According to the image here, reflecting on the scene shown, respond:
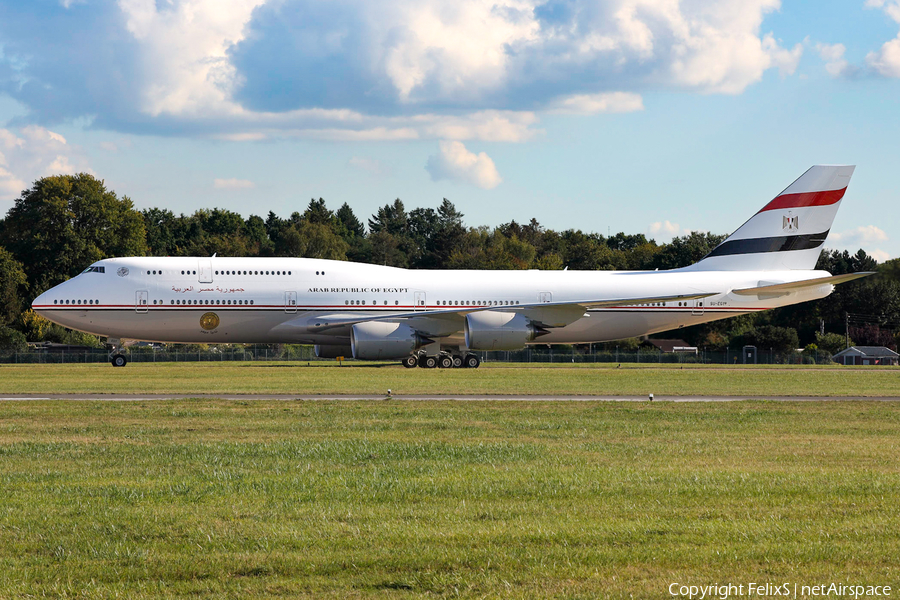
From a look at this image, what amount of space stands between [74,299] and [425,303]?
50.7ft

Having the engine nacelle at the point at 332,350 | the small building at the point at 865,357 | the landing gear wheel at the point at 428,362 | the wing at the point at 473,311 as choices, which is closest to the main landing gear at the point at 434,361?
the landing gear wheel at the point at 428,362

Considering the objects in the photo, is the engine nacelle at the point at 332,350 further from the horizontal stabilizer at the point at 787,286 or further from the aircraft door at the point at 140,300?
the horizontal stabilizer at the point at 787,286

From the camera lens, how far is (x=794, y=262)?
154 ft

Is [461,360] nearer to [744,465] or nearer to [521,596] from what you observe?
[744,465]

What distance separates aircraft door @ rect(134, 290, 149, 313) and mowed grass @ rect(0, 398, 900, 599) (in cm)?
2493

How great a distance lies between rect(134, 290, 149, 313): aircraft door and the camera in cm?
4072

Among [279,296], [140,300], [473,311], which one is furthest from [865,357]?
[140,300]

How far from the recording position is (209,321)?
41.1 meters

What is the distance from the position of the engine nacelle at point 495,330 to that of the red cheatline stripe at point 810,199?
51.3 ft

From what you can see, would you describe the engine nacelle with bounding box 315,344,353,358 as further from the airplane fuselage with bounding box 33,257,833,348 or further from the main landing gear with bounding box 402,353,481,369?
the main landing gear with bounding box 402,353,481,369

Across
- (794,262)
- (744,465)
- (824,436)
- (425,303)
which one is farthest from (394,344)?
(744,465)

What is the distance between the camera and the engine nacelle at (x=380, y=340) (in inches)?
1518

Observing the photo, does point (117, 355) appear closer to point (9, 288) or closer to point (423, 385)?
point (423, 385)

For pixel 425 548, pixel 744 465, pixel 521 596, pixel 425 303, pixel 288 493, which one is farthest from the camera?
pixel 425 303
